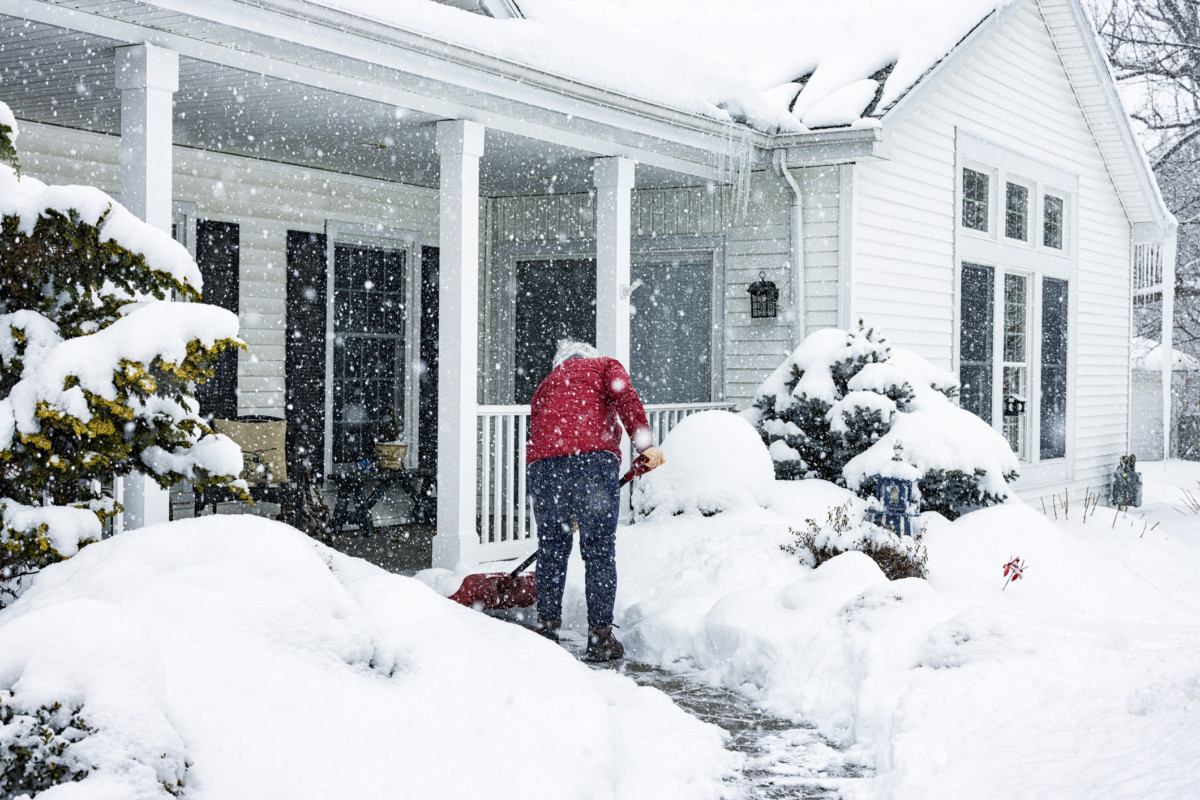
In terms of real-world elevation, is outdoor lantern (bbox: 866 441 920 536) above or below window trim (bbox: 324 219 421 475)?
below

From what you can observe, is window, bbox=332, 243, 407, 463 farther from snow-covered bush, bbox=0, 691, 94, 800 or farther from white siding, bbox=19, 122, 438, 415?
snow-covered bush, bbox=0, 691, 94, 800

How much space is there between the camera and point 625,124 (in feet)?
27.8

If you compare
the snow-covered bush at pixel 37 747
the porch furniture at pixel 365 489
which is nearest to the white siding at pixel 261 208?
the porch furniture at pixel 365 489

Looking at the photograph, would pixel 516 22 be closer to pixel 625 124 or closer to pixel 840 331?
pixel 625 124

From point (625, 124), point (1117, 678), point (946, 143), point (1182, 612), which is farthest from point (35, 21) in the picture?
point (946, 143)

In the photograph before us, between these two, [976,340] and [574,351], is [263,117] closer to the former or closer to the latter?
[574,351]

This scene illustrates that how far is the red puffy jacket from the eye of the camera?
5781 mm

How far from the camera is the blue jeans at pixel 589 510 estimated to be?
5.79 m

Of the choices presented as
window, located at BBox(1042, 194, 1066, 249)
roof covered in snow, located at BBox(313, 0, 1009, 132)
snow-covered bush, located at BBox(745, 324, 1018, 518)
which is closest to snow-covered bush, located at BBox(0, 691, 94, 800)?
roof covered in snow, located at BBox(313, 0, 1009, 132)

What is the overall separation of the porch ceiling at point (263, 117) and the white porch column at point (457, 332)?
0.35m

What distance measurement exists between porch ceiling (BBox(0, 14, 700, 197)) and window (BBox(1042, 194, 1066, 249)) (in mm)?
5132

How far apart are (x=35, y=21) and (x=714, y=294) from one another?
6.26 meters

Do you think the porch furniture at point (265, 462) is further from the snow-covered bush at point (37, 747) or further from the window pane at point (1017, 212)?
the window pane at point (1017, 212)

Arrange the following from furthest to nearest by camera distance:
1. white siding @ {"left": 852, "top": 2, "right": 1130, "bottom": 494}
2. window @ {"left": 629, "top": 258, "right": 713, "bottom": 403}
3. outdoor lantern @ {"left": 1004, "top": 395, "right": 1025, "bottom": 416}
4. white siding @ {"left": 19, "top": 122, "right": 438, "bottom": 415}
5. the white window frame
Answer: outdoor lantern @ {"left": 1004, "top": 395, "right": 1025, "bottom": 416} → the white window frame → window @ {"left": 629, "top": 258, "right": 713, "bottom": 403} → white siding @ {"left": 852, "top": 2, "right": 1130, "bottom": 494} → white siding @ {"left": 19, "top": 122, "right": 438, "bottom": 415}
